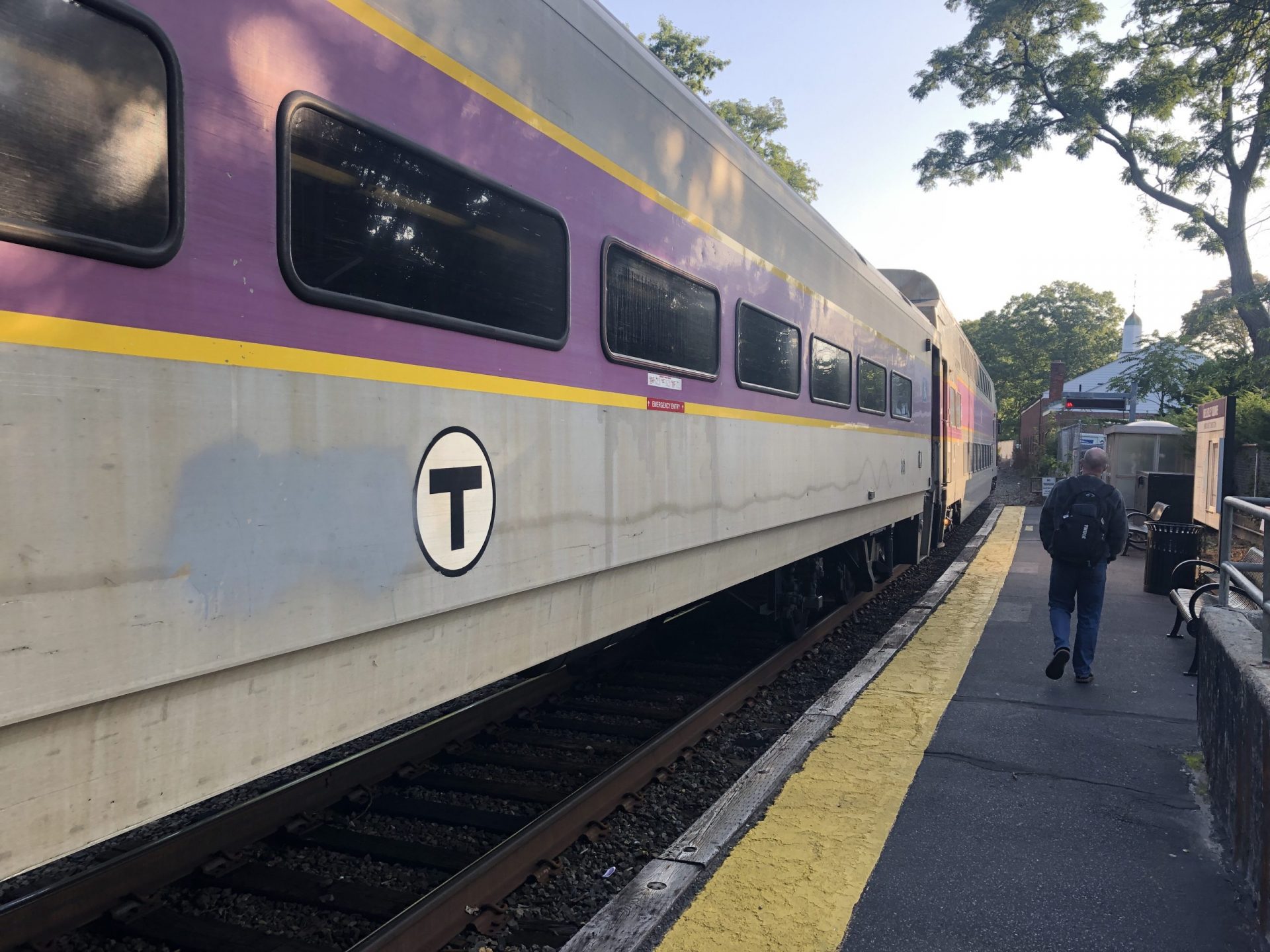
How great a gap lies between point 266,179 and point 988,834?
3.42 m

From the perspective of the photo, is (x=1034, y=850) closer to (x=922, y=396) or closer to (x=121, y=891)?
(x=121, y=891)

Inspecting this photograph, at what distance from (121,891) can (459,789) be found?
1.38 metres

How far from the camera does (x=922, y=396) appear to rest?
33.6 feet

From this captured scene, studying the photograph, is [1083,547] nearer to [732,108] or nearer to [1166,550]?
[1166,550]

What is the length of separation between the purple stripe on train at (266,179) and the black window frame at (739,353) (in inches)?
Result: 64.0

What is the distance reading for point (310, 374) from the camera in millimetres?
2107

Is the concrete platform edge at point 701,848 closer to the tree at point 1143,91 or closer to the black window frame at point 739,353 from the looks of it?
the black window frame at point 739,353

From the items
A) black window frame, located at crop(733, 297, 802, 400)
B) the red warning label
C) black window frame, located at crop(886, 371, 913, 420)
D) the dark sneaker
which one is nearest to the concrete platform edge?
the dark sneaker

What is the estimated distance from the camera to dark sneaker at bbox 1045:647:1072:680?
567 centimetres

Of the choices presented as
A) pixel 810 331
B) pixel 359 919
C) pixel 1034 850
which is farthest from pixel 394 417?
pixel 810 331

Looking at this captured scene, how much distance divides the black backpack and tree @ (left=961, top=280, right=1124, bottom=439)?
224ft

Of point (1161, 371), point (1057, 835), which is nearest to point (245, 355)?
point (1057, 835)

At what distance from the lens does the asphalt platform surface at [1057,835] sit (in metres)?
2.80

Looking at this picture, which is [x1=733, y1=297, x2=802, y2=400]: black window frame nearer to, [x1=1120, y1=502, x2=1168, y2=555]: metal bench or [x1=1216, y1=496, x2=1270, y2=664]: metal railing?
[x1=1216, y1=496, x2=1270, y2=664]: metal railing
